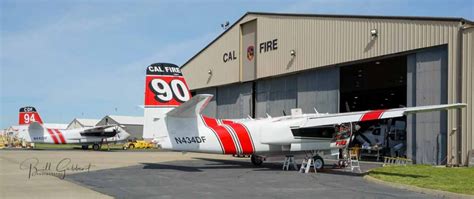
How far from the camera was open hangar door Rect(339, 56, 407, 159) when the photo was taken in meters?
33.5

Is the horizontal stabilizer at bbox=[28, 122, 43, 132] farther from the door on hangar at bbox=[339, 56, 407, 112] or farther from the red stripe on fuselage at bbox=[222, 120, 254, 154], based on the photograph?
the red stripe on fuselage at bbox=[222, 120, 254, 154]

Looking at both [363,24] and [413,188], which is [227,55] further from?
[413,188]

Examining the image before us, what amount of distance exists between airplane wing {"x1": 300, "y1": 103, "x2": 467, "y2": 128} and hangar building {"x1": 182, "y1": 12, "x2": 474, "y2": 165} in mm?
5435

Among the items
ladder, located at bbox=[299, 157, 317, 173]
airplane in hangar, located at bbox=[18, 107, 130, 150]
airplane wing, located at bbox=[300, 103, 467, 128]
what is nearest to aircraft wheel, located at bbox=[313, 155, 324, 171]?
ladder, located at bbox=[299, 157, 317, 173]

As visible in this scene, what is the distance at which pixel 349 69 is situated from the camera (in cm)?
3350

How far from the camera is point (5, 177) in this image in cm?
1705

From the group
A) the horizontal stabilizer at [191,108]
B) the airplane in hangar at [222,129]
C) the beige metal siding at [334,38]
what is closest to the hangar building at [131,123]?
the beige metal siding at [334,38]

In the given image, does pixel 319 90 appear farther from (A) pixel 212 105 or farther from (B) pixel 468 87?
(A) pixel 212 105

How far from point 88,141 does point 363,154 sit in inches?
1196

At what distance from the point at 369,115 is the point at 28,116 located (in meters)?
41.4

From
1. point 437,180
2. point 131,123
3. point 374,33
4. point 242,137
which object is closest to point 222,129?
point 242,137

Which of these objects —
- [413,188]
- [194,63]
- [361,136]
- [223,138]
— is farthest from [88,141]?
[413,188]

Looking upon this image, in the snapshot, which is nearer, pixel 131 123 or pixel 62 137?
pixel 62 137

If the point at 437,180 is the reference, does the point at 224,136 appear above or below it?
above
